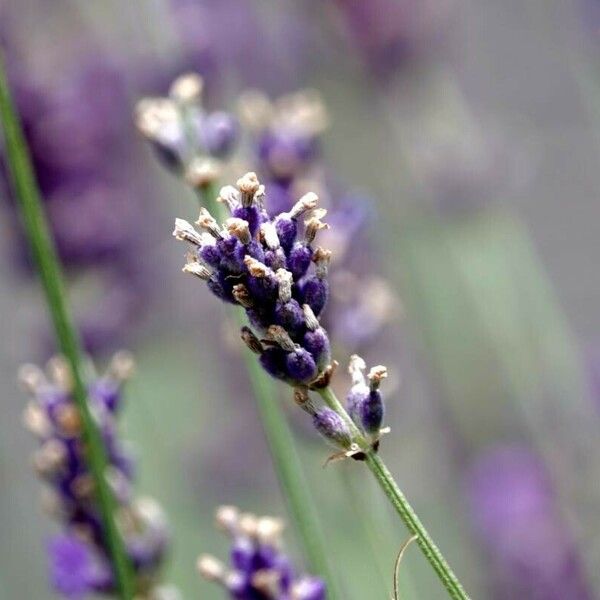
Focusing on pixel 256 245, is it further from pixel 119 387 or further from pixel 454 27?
pixel 454 27

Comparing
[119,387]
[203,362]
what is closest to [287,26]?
[203,362]

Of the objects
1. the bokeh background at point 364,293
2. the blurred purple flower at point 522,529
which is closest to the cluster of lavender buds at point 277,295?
the bokeh background at point 364,293

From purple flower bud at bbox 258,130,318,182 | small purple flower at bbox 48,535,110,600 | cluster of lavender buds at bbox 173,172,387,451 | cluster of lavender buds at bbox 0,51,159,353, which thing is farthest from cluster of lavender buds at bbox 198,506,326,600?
cluster of lavender buds at bbox 0,51,159,353

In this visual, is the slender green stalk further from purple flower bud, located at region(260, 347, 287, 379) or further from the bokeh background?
the bokeh background

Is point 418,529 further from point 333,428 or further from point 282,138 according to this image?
point 282,138

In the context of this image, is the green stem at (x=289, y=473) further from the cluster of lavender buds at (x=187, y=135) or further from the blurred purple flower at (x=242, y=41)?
the blurred purple flower at (x=242, y=41)

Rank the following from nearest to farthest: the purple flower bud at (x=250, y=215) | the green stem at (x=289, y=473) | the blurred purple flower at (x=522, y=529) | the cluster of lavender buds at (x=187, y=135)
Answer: the purple flower bud at (x=250, y=215) → the green stem at (x=289, y=473) → the cluster of lavender buds at (x=187, y=135) → the blurred purple flower at (x=522, y=529)

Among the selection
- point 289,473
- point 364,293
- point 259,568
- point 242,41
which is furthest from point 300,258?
point 242,41
